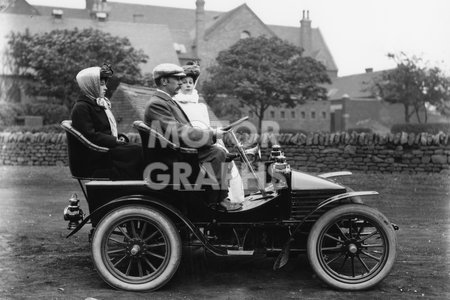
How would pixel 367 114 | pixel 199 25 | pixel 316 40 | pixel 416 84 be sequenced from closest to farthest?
pixel 416 84 < pixel 199 25 < pixel 367 114 < pixel 316 40

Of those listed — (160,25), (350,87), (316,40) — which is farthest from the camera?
(316,40)

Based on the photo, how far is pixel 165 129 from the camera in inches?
172

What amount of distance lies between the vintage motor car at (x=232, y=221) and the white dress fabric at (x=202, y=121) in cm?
26

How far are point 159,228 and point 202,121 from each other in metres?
1.36

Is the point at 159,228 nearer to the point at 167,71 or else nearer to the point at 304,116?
the point at 167,71

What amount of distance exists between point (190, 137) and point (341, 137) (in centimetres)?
1197

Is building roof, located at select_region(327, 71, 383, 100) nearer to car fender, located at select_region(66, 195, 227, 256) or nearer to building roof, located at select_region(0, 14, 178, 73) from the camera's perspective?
building roof, located at select_region(0, 14, 178, 73)

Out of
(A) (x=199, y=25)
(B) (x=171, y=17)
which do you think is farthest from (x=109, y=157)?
(B) (x=171, y=17)

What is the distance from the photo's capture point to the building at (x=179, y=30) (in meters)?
48.5

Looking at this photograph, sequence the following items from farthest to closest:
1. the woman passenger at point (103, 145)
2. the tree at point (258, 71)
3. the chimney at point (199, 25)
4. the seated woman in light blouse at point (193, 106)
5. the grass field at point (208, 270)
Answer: the chimney at point (199, 25) → the tree at point (258, 71) → the seated woman in light blouse at point (193, 106) → the woman passenger at point (103, 145) → the grass field at point (208, 270)

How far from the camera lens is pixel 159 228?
4230mm

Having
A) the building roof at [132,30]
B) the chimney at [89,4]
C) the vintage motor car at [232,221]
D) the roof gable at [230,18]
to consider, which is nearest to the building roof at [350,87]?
the roof gable at [230,18]

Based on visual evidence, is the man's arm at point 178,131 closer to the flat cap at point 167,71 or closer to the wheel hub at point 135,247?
the flat cap at point 167,71

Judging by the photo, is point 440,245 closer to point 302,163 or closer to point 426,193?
point 426,193
